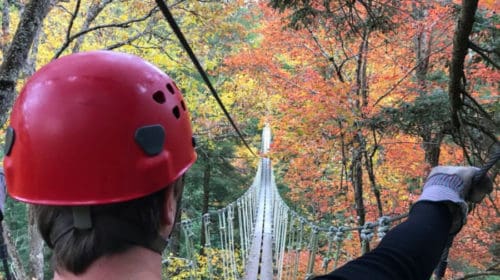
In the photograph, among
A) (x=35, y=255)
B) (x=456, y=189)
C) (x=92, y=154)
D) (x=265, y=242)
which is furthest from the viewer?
(x=265, y=242)

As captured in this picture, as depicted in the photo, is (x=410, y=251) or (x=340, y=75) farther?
(x=340, y=75)

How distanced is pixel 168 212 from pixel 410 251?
46cm

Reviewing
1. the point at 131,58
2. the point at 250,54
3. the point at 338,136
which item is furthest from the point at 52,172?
the point at 250,54

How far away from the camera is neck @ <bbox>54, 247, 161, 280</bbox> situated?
1.77 ft

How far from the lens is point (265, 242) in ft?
19.8

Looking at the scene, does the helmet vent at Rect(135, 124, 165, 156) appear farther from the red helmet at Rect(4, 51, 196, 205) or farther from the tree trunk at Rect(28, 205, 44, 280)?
the tree trunk at Rect(28, 205, 44, 280)

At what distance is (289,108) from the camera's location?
16.1ft

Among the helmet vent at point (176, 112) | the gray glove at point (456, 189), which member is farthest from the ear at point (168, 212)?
the gray glove at point (456, 189)

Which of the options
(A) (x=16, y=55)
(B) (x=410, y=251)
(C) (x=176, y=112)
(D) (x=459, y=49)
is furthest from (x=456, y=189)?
(A) (x=16, y=55)

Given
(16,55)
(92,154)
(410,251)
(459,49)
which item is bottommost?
(410,251)

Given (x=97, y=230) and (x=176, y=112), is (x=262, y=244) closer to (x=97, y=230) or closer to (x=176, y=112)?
(x=176, y=112)

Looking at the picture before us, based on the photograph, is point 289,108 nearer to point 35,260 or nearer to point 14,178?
point 35,260

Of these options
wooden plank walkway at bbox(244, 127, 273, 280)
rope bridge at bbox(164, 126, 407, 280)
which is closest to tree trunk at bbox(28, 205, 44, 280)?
rope bridge at bbox(164, 126, 407, 280)

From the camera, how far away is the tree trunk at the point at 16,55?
1.61 m
